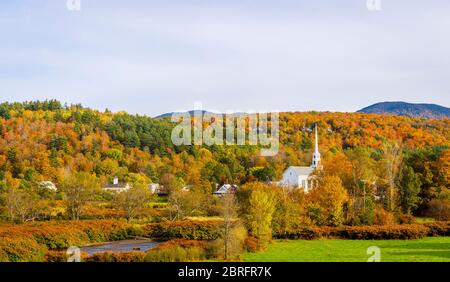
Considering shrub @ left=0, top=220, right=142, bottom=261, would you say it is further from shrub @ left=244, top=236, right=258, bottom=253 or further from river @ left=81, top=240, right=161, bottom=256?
shrub @ left=244, top=236, right=258, bottom=253

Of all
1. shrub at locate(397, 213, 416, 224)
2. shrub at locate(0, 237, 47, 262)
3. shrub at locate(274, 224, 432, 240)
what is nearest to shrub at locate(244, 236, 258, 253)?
shrub at locate(274, 224, 432, 240)

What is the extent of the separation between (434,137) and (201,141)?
34.3 m

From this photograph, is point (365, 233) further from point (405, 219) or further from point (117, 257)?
point (117, 257)

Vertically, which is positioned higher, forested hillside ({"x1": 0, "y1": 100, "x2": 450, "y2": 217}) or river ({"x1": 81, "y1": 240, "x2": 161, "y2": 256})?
forested hillside ({"x1": 0, "y1": 100, "x2": 450, "y2": 217})

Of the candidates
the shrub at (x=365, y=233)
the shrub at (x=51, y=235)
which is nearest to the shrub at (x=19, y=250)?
the shrub at (x=51, y=235)

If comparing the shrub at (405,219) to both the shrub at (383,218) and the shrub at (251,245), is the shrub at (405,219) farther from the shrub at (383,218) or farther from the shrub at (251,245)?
the shrub at (251,245)

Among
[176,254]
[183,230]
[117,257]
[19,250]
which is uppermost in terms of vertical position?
Answer: [176,254]

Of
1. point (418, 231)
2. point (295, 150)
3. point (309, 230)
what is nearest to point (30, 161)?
point (295, 150)

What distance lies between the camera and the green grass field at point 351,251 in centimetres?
2500

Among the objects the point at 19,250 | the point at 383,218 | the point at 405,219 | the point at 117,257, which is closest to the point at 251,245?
the point at 117,257

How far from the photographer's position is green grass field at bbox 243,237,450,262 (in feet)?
82.0

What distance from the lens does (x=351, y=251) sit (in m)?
27.5

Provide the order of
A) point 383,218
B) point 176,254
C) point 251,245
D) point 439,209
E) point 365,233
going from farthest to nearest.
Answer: point 439,209 → point 383,218 → point 365,233 → point 251,245 → point 176,254

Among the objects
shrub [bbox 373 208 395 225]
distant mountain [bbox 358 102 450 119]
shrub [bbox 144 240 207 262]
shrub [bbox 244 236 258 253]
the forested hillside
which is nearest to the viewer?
shrub [bbox 144 240 207 262]
